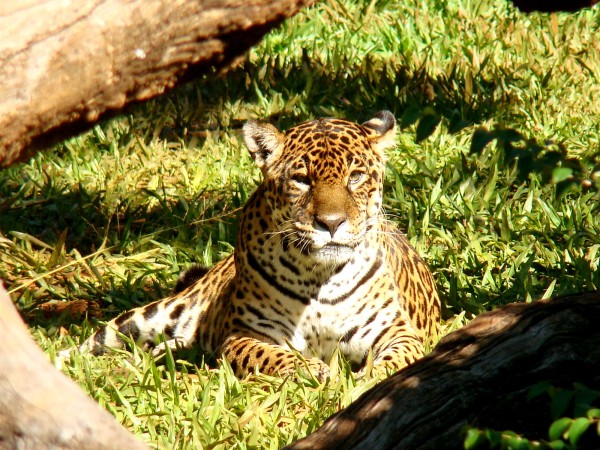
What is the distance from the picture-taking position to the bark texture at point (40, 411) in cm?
336

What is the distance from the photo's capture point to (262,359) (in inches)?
255

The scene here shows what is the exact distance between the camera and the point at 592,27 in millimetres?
10969


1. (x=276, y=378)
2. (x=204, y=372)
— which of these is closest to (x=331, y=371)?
(x=276, y=378)

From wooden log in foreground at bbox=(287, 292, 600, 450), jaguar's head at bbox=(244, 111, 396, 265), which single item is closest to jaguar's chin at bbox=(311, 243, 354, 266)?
jaguar's head at bbox=(244, 111, 396, 265)

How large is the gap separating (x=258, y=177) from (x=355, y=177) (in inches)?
95.5

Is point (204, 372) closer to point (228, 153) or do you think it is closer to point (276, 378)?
point (276, 378)

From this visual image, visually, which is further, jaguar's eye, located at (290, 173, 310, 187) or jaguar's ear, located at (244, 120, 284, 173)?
jaguar's ear, located at (244, 120, 284, 173)

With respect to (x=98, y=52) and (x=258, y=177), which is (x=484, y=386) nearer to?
(x=98, y=52)

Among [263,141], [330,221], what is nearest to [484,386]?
[330,221]

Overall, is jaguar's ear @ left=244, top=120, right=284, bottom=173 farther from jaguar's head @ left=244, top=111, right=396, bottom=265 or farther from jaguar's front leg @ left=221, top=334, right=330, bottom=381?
jaguar's front leg @ left=221, top=334, right=330, bottom=381

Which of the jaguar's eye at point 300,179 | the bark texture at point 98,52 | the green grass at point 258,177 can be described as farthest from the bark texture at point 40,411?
the jaguar's eye at point 300,179

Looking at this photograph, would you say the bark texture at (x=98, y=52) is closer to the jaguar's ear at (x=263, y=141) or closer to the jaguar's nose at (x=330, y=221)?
the jaguar's nose at (x=330, y=221)

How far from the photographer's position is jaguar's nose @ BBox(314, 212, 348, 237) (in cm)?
634

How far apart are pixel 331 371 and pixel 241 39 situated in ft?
7.09
